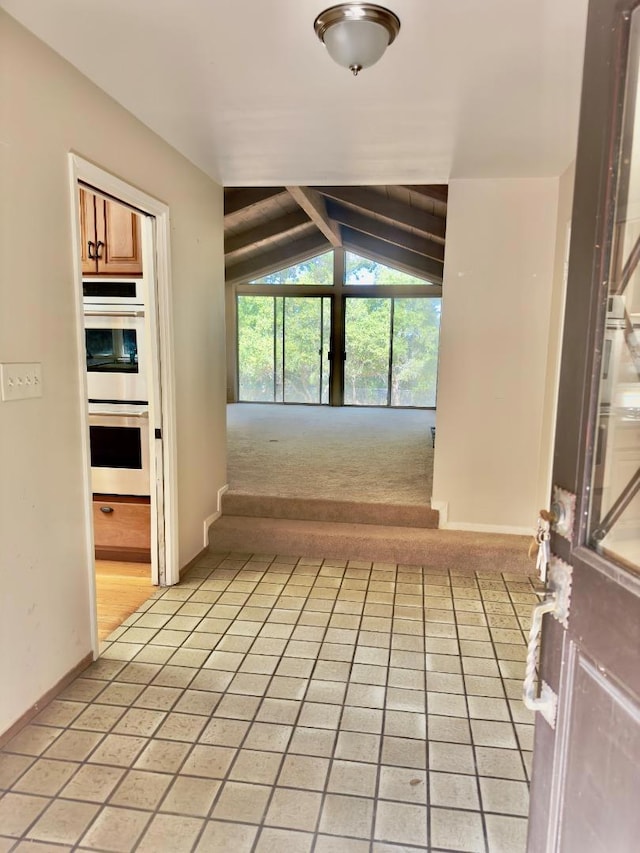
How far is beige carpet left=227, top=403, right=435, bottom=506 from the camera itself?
13.1ft

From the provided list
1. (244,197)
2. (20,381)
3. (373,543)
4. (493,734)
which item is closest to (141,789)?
(493,734)

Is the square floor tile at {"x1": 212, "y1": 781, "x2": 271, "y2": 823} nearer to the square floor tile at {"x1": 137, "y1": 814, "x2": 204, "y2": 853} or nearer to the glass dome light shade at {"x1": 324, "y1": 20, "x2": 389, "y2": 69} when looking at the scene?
the square floor tile at {"x1": 137, "y1": 814, "x2": 204, "y2": 853}

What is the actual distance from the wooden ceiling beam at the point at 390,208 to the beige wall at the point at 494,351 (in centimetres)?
274

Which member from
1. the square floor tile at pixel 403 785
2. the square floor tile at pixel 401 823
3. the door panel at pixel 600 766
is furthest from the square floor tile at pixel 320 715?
the door panel at pixel 600 766

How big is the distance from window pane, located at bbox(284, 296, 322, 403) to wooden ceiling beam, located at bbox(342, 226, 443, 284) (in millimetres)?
1142

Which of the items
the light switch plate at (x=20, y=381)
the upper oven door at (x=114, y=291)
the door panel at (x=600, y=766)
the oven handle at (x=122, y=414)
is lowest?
the door panel at (x=600, y=766)

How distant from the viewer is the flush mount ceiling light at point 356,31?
153cm

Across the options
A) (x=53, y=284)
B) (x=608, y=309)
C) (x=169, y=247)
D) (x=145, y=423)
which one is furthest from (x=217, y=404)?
(x=608, y=309)

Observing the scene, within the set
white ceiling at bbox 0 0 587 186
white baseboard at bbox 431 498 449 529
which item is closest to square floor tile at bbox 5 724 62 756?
white ceiling at bbox 0 0 587 186

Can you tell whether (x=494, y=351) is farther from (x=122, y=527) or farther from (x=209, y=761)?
(x=209, y=761)

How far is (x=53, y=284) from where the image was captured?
6.39 ft

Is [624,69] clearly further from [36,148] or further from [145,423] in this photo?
[145,423]

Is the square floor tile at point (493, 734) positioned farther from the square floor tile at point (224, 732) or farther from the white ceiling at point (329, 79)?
the white ceiling at point (329, 79)

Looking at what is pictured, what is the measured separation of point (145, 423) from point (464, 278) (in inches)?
84.3
